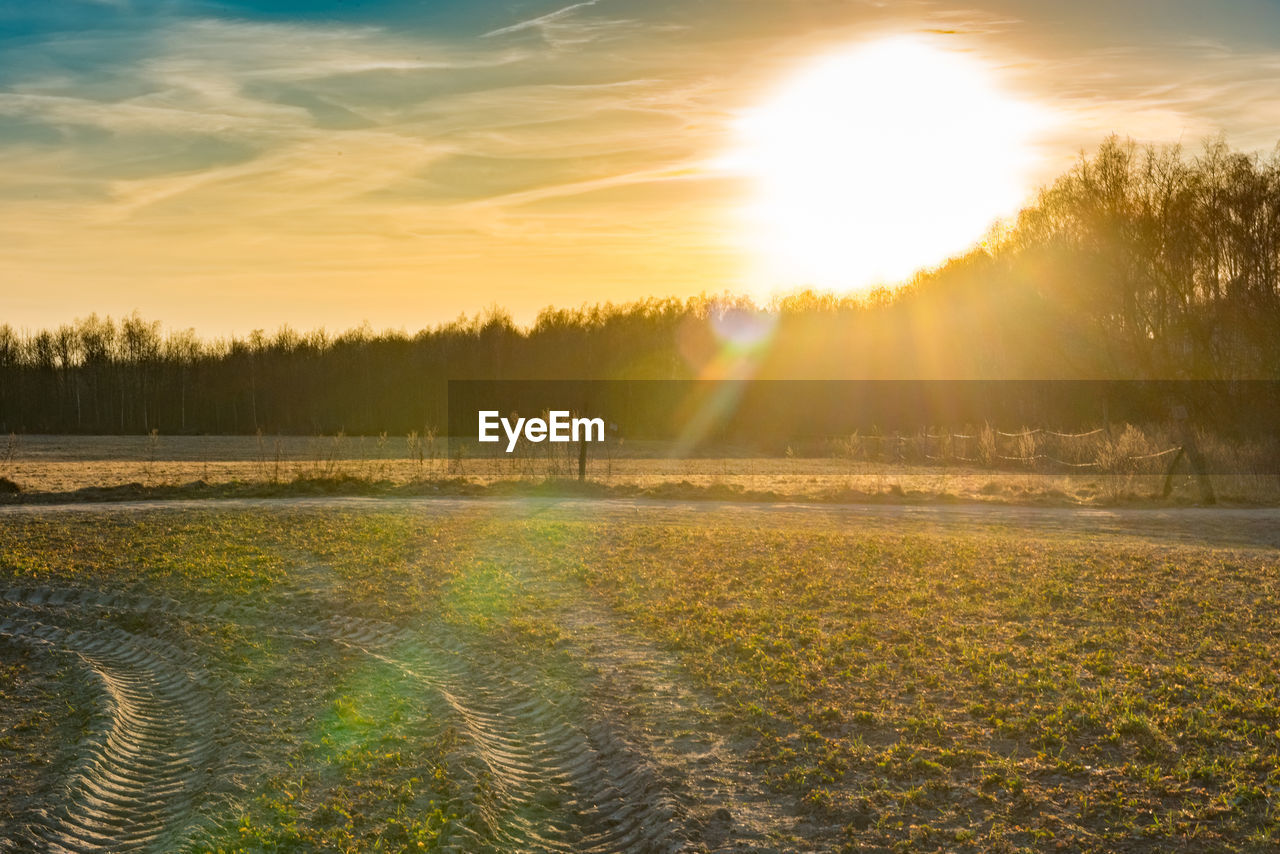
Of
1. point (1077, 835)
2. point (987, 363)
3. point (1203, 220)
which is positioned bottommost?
point (1077, 835)

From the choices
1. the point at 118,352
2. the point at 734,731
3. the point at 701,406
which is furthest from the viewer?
the point at 118,352

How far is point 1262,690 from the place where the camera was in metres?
8.14

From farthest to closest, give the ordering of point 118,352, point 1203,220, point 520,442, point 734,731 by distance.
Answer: point 118,352, point 1203,220, point 520,442, point 734,731

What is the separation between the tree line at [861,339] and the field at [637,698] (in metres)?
23.6

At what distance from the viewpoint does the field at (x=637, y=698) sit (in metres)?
6.22

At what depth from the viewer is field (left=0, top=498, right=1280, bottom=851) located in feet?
20.4

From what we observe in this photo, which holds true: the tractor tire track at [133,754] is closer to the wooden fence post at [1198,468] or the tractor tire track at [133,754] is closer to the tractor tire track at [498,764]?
the tractor tire track at [498,764]

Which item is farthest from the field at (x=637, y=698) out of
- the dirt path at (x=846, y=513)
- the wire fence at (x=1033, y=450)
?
the wire fence at (x=1033, y=450)

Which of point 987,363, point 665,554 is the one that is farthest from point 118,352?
point 665,554

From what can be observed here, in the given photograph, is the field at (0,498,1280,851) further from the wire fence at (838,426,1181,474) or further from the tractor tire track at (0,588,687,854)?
the wire fence at (838,426,1181,474)

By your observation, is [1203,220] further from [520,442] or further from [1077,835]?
[1077,835]

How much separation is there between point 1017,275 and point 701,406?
27.1 m

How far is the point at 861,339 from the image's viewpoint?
65.9 meters

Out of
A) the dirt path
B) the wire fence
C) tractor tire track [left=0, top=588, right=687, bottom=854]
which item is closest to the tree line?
the wire fence
